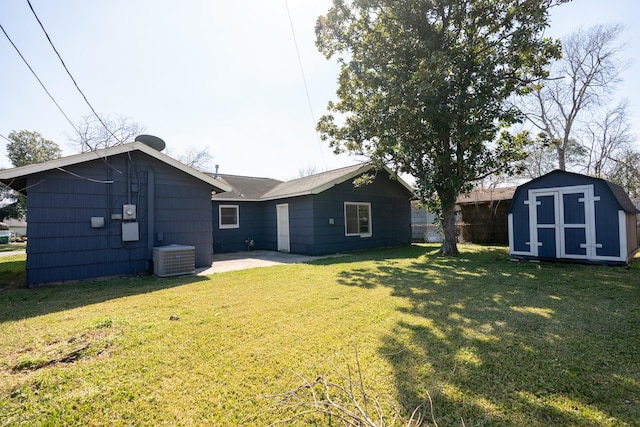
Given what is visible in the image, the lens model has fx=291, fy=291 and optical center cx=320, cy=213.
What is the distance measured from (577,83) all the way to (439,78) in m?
16.9

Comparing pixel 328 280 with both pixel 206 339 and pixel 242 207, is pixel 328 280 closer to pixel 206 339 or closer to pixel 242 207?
pixel 206 339

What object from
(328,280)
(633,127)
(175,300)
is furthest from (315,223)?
(633,127)

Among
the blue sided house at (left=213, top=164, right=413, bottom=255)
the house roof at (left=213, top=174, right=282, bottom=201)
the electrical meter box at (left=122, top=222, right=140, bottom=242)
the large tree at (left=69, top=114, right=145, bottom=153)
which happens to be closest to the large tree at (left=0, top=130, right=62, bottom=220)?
the large tree at (left=69, top=114, right=145, bottom=153)

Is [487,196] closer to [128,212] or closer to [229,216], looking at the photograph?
[229,216]

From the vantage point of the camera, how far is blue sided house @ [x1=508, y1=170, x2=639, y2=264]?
6.65 meters

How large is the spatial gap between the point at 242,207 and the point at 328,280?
7.47m

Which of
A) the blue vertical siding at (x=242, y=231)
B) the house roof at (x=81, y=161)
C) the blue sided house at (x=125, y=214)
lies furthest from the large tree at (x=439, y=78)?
the house roof at (x=81, y=161)

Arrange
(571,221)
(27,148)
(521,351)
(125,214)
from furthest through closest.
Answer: (27,148), (571,221), (125,214), (521,351)

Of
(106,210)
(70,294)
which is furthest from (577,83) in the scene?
(70,294)

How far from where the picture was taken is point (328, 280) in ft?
19.8

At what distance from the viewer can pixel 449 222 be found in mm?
Answer: 9984

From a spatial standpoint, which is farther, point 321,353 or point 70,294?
point 70,294

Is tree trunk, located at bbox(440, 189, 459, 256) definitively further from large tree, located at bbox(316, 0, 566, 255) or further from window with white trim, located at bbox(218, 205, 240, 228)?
window with white trim, located at bbox(218, 205, 240, 228)

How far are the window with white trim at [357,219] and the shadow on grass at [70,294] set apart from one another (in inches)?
246
